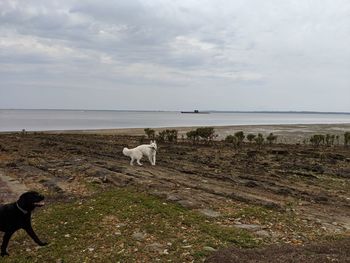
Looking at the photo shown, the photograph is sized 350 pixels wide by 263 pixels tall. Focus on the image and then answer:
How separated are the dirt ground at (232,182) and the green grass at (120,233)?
628 mm

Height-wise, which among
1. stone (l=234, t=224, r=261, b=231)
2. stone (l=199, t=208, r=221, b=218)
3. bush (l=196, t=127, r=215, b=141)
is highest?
bush (l=196, t=127, r=215, b=141)

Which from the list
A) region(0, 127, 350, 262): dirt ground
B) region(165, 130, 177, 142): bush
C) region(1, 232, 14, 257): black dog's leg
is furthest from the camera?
region(165, 130, 177, 142): bush

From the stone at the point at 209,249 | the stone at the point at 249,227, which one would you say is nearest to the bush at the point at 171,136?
the stone at the point at 249,227

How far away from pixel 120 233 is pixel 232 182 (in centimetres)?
576

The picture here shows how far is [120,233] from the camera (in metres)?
7.52

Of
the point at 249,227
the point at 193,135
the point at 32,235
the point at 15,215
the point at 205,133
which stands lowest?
the point at 249,227

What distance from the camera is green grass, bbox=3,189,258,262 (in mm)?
6562

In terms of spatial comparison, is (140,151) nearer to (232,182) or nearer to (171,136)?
(232,182)

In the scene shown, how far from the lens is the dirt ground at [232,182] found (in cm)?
832

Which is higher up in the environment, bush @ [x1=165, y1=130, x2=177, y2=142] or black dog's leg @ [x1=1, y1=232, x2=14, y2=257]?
bush @ [x1=165, y1=130, x2=177, y2=142]

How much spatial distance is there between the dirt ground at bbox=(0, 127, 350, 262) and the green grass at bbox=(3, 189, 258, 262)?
628 mm

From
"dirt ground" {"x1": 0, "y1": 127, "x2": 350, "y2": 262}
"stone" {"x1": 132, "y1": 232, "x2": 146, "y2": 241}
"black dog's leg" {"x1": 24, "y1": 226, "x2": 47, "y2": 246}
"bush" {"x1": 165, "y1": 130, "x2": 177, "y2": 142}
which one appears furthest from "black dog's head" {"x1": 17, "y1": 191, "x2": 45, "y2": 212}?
"bush" {"x1": 165, "y1": 130, "x2": 177, "y2": 142}

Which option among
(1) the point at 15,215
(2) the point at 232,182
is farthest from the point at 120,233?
(2) the point at 232,182

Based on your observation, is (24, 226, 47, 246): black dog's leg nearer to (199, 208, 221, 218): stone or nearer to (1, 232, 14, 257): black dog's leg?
(1, 232, 14, 257): black dog's leg
